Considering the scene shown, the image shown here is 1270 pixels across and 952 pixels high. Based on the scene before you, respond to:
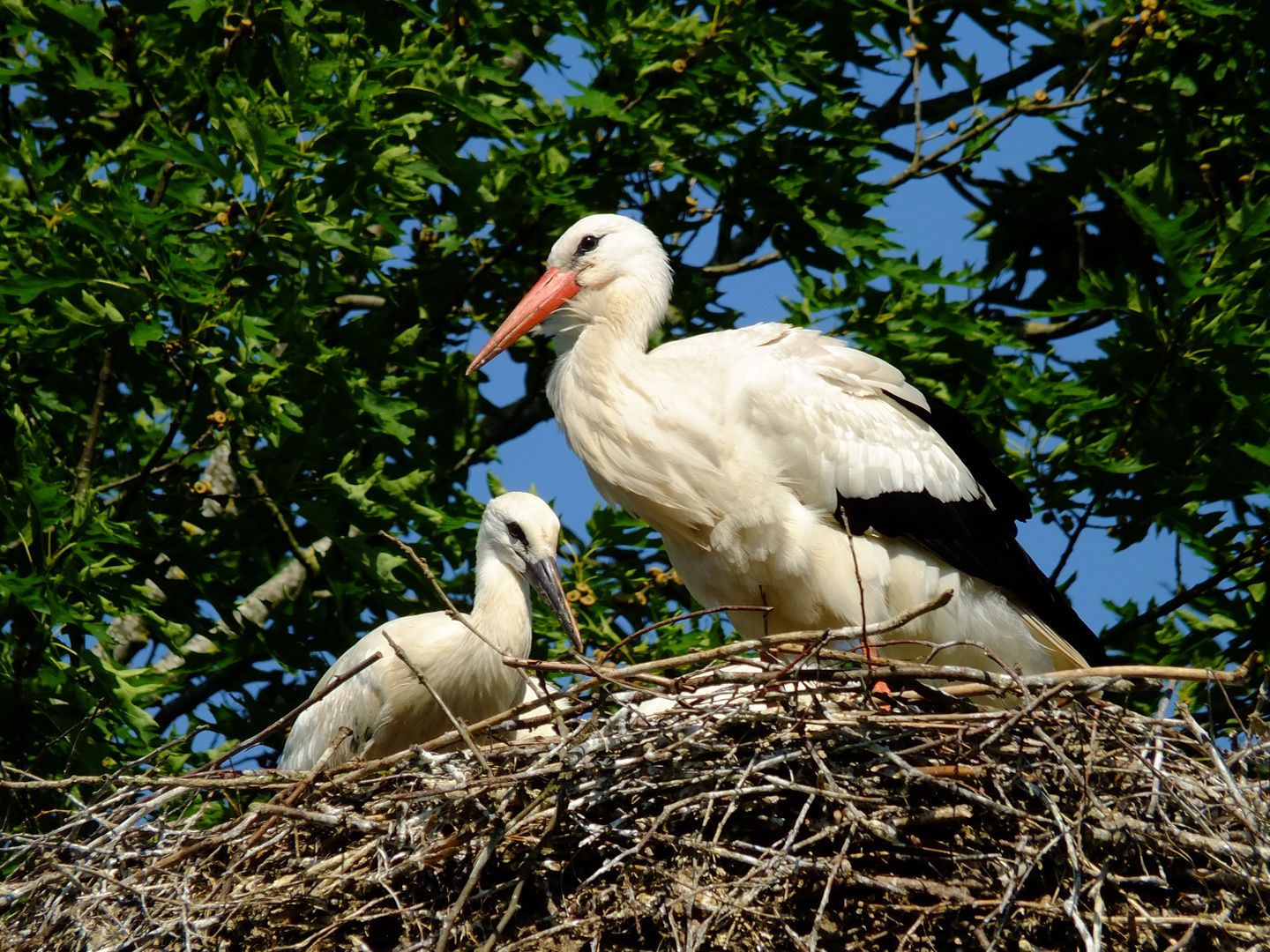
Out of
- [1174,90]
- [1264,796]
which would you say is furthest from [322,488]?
[1174,90]

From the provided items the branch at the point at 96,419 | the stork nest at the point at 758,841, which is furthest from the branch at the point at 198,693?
the stork nest at the point at 758,841

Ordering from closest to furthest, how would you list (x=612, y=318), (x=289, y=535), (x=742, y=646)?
1. (x=742, y=646)
2. (x=612, y=318)
3. (x=289, y=535)

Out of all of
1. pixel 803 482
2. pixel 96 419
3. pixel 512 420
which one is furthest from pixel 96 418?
pixel 803 482

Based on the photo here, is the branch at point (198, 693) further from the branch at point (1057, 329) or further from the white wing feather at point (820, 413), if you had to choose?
the branch at point (1057, 329)

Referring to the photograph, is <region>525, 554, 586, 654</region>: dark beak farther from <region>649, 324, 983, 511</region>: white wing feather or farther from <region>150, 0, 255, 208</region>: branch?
<region>150, 0, 255, 208</region>: branch

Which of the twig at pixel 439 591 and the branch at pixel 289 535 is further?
the branch at pixel 289 535

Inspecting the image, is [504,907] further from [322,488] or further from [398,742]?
[322,488]

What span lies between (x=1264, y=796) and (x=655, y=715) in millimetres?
1553

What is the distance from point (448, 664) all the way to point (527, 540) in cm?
54

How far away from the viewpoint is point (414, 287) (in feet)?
22.0

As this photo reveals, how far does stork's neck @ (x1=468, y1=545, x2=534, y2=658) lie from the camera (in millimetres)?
5309

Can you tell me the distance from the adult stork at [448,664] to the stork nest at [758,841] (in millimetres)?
1150

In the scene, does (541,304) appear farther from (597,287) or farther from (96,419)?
(96,419)

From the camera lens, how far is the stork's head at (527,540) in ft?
17.4
